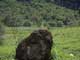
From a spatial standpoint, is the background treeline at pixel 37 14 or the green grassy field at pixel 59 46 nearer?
the green grassy field at pixel 59 46

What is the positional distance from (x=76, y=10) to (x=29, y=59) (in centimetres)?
16290

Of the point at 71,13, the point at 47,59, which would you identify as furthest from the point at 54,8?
the point at 47,59

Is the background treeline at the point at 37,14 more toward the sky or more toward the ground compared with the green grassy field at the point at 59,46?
more toward the ground

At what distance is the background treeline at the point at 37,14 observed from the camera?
522 ft

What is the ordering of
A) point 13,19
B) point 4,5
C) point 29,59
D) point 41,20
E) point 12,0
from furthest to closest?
point 12,0 < point 4,5 < point 41,20 < point 13,19 < point 29,59

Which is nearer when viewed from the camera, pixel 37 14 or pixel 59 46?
pixel 59 46

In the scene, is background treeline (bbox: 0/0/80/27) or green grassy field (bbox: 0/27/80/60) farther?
background treeline (bbox: 0/0/80/27)

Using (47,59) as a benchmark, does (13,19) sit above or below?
below

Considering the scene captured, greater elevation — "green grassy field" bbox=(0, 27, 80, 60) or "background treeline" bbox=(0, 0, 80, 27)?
"green grassy field" bbox=(0, 27, 80, 60)

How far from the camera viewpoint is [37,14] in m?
180

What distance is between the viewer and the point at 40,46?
3241 centimetres

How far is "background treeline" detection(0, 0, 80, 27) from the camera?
159 m

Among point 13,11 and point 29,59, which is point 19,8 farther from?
point 29,59

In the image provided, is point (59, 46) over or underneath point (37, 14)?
over
